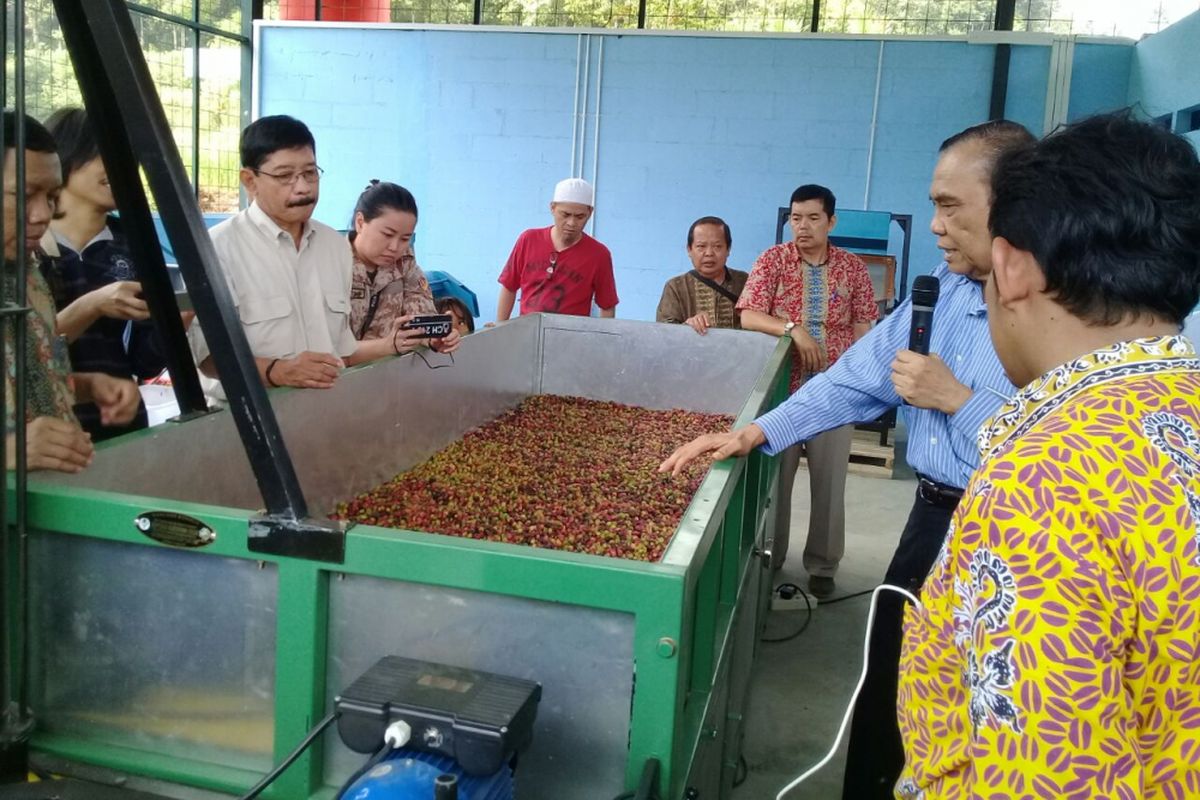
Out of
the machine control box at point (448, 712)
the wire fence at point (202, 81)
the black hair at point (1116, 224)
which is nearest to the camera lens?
the black hair at point (1116, 224)

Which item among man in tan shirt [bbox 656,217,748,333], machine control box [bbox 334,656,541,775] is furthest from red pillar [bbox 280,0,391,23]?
machine control box [bbox 334,656,541,775]

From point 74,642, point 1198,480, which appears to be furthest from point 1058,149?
point 74,642

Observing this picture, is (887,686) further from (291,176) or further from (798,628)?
(291,176)

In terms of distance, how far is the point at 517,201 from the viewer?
762 centimetres

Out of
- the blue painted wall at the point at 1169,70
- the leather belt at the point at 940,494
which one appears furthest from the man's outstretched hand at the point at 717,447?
the blue painted wall at the point at 1169,70

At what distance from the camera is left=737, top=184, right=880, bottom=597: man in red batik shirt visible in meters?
3.79

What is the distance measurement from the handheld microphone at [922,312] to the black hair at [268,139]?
1.47 meters

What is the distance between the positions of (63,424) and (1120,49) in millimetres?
7172

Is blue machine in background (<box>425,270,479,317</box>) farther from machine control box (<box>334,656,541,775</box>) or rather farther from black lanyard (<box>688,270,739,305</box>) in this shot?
machine control box (<box>334,656,541,775</box>)

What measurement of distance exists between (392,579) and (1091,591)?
735 millimetres

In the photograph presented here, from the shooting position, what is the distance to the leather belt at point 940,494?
1922 millimetres

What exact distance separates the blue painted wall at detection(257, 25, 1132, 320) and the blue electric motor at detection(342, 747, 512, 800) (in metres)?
6.53

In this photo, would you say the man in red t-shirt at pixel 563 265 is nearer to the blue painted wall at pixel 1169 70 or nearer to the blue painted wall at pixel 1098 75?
the blue painted wall at pixel 1169 70

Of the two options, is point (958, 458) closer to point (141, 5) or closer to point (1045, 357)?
point (1045, 357)
